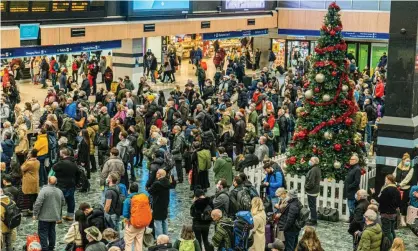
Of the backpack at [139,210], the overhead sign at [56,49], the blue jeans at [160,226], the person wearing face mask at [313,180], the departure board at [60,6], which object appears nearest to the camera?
the backpack at [139,210]

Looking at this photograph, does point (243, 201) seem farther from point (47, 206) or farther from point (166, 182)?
point (47, 206)

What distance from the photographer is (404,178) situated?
15.1 metres

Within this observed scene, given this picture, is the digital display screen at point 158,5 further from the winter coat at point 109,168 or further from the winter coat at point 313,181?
the winter coat at point 313,181

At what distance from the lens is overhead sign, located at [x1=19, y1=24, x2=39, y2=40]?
23094 mm

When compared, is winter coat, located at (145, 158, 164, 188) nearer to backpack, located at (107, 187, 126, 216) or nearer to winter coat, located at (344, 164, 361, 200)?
backpack, located at (107, 187, 126, 216)

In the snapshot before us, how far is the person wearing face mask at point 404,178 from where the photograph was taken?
1494cm

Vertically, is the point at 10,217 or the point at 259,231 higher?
the point at 10,217

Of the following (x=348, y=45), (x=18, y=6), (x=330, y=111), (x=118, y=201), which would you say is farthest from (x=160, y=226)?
(x=348, y=45)

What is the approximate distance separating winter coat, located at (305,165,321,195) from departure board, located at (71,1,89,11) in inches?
548

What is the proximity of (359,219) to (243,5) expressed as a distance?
2432cm

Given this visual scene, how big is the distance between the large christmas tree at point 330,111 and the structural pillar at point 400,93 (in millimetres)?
683

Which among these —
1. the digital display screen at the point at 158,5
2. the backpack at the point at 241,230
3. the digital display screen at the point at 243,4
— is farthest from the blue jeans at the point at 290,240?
the digital display screen at the point at 243,4

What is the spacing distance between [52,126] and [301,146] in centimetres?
609

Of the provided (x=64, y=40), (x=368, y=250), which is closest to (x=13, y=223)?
(x=368, y=250)
